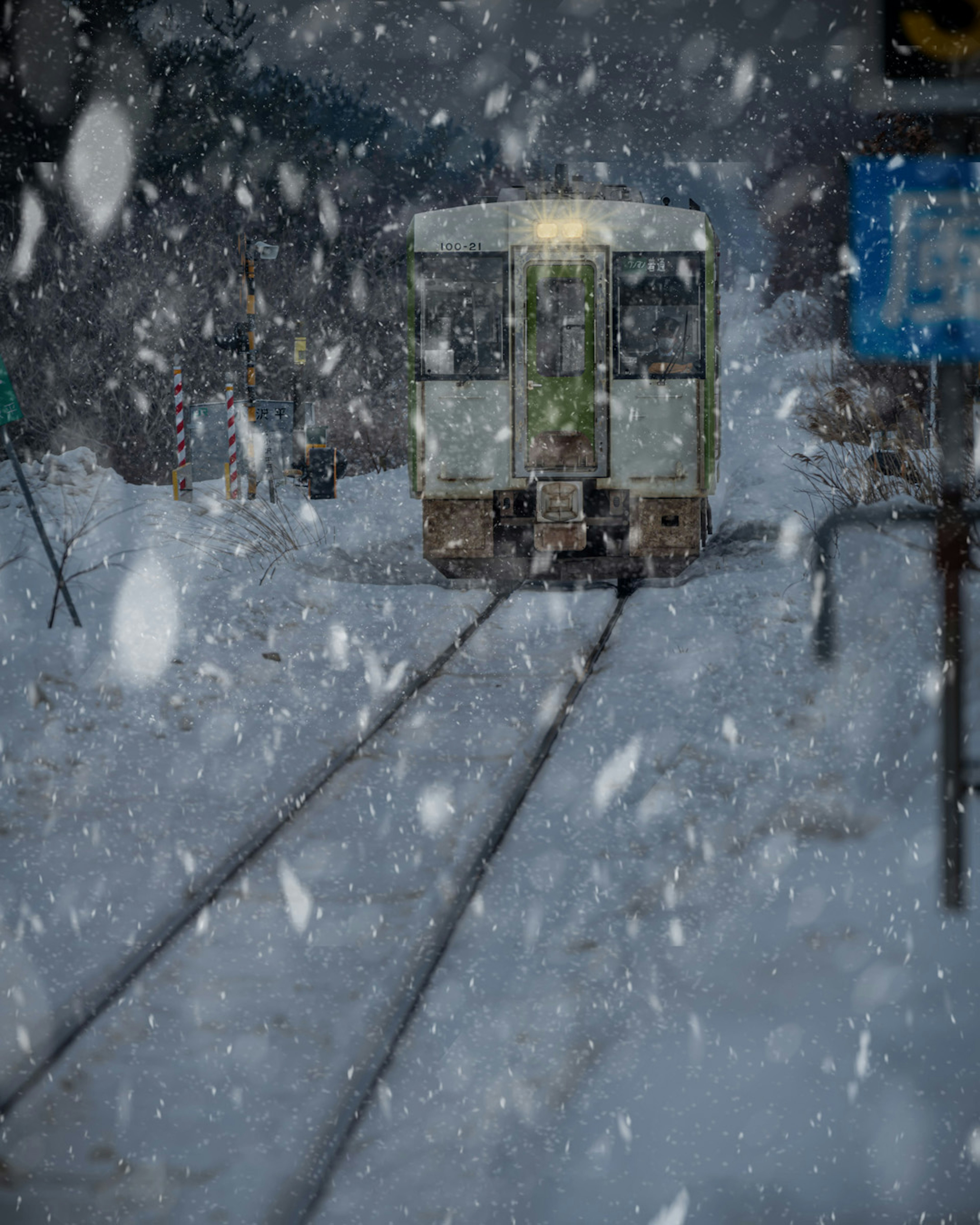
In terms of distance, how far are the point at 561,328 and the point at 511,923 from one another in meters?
7.70

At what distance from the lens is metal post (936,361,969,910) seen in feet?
14.7

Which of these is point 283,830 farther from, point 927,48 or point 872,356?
point 927,48

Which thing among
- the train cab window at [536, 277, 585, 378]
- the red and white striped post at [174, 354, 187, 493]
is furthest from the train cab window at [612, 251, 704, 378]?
the red and white striped post at [174, 354, 187, 493]

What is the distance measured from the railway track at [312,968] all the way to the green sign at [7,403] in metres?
3.12

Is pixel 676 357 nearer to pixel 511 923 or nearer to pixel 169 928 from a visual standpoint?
pixel 511 923

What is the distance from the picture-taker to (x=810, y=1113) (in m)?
3.57

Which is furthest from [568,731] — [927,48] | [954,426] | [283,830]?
[927,48]

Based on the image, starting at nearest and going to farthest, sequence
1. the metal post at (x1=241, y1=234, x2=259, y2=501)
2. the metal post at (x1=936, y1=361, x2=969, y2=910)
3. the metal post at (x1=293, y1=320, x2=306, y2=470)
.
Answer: the metal post at (x1=936, y1=361, x2=969, y2=910) → the metal post at (x1=241, y1=234, x2=259, y2=501) → the metal post at (x1=293, y1=320, x2=306, y2=470)

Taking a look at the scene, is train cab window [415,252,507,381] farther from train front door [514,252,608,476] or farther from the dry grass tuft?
the dry grass tuft

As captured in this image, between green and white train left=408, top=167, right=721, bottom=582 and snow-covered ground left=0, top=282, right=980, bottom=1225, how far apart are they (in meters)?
2.54

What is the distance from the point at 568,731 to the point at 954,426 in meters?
3.09

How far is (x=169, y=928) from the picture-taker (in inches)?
189

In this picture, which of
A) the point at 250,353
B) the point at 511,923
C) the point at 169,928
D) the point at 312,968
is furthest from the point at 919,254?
the point at 250,353

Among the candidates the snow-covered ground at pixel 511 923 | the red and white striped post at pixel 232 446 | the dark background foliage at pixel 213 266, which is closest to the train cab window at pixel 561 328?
the snow-covered ground at pixel 511 923
